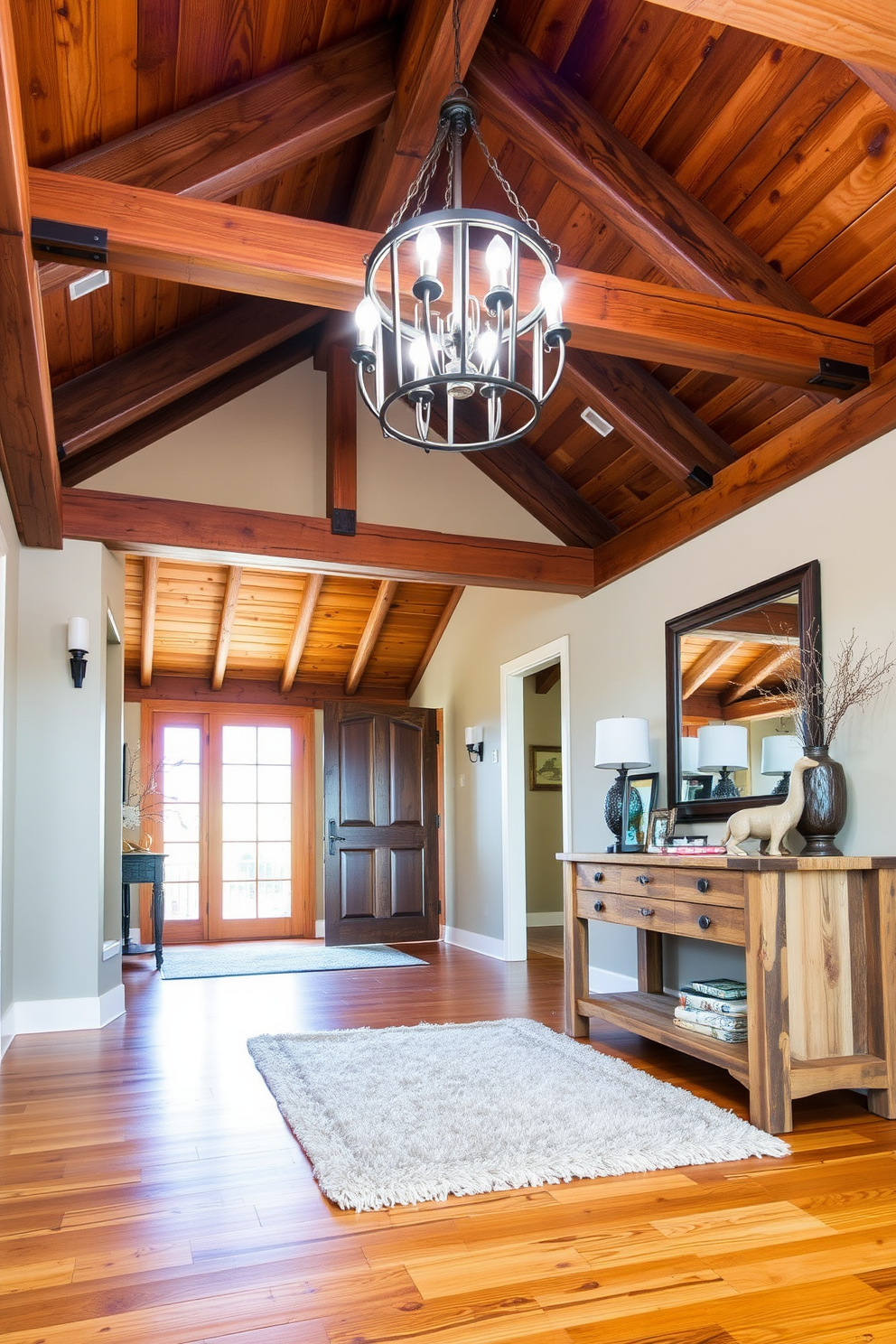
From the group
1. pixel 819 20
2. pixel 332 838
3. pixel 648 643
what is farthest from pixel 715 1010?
pixel 332 838

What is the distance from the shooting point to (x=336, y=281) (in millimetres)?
2934

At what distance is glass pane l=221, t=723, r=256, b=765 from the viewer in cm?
866

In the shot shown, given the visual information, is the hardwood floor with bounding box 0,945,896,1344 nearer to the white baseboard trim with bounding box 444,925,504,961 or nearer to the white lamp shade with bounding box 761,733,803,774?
the white lamp shade with bounding box 761,733,803,774

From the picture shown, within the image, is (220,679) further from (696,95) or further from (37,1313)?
(37,1313)

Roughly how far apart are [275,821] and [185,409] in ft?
14.5

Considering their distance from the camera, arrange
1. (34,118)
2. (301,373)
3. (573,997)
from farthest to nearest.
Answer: (301,373) → (573,997) → (34,118)

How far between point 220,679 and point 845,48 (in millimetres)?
7175

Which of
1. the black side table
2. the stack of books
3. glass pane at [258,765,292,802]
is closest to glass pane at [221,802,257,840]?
glass pane at [258,765,292,802]

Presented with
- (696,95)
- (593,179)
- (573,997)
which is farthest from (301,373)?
(573,997)

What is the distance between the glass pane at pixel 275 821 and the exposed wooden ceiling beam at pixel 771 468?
14.6 feet

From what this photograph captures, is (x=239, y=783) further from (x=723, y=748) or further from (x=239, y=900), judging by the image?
(x=723, y=748)

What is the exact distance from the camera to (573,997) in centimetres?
403

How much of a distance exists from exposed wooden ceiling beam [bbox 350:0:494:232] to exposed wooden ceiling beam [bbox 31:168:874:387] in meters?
0.59

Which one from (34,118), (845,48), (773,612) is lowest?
(773,612)
